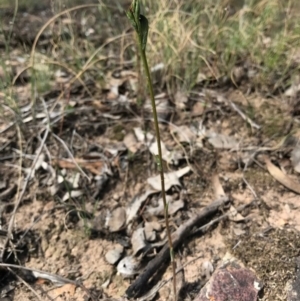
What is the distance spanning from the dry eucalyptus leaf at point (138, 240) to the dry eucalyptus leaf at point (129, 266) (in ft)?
0.12

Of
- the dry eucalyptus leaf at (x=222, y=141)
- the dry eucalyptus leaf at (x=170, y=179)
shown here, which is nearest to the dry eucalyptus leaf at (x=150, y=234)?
the dry eucalyptus leaf at (x=170, y=179)

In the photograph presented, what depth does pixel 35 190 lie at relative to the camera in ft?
6.56

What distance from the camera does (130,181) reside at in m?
2.05

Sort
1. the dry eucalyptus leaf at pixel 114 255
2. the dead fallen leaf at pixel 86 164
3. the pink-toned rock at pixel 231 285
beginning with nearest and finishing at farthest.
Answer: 1. the pink-toned rock at pixel 231 285
2. the dry eucalyptus leaf at pixel 114 255
3. the dead fallen leaf at pixel 86 164

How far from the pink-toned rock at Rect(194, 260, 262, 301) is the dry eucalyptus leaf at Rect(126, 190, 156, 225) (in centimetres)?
48

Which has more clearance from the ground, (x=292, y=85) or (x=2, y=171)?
(x=292, y=85)

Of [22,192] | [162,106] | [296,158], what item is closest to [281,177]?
[296,158]

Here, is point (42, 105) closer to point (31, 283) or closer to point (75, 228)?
point (75, 228)

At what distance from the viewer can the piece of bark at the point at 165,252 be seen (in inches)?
63.8

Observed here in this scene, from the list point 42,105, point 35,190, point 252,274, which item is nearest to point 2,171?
point 35,190

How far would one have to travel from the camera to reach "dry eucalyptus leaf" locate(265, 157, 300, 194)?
1955 mm

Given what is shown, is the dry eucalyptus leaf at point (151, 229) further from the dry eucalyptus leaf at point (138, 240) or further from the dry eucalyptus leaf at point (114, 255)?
the dry eucalyptus leaf at point (114, 255)

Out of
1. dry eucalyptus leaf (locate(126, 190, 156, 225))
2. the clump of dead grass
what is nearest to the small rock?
dry eucalyptus leaf (locate(126, 190, 156, 225))

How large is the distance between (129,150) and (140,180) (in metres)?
0.19
